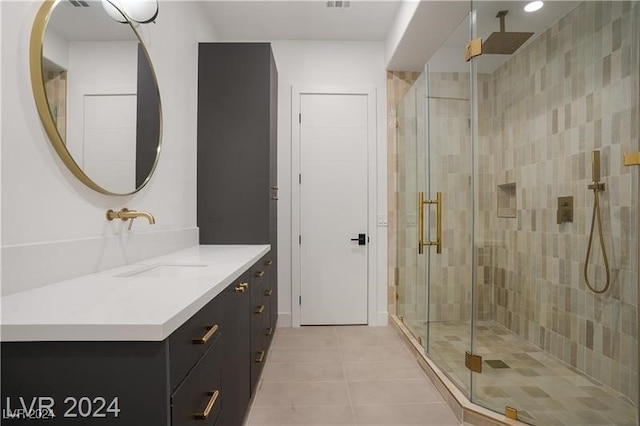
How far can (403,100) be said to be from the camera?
3535mm

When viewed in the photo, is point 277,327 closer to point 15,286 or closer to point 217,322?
point 217,322

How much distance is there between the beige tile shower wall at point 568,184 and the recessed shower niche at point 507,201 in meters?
0.04

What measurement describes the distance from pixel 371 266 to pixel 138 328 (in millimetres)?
3108

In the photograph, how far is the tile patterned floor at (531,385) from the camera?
71.4 inches

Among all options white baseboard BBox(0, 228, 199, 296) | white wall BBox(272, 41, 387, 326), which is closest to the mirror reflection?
white baseboard BBox(0, 228, 199, 296)

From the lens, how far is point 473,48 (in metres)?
2.12

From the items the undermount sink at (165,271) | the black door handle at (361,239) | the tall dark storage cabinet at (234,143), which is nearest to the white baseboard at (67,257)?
the undermount sink at (165,271)

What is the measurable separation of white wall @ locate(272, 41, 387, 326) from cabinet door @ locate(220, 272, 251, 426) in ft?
5.64

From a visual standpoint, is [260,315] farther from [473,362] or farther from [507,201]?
[507,201]

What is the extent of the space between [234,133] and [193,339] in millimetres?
2221

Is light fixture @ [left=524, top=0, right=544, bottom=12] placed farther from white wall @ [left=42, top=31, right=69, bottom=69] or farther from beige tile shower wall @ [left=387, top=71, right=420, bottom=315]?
white wall @ [left=42, top=31, right=69, bottom=69]

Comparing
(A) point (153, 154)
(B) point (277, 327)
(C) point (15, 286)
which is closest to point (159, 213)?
(A) point (153, 154)

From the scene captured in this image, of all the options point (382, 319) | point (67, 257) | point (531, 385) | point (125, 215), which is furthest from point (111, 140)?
point (382, 319)

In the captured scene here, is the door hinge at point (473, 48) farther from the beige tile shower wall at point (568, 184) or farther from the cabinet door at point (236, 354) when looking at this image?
the cabinet door at point (236, 354)
